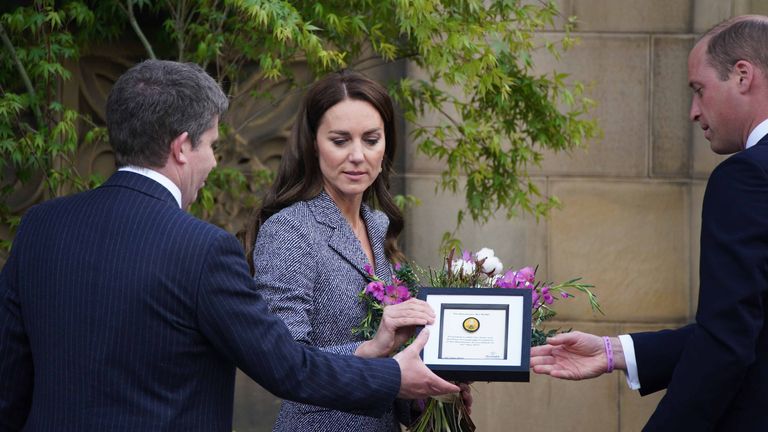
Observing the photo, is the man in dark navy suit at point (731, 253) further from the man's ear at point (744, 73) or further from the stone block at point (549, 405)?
the stone block at point (549, 405)

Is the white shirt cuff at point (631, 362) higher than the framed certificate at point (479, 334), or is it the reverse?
the framed certificate at point (479, 334)

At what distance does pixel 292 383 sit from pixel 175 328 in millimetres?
375

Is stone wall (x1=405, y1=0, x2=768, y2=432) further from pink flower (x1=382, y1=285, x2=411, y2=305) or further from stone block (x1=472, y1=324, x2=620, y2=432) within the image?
pink flower (x1=382, y1=285, x2=411, y2=305)

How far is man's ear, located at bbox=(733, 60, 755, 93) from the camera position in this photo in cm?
331

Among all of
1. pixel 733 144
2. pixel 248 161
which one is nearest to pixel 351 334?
pixel 733 144

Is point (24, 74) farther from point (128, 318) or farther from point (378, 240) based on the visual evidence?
point (128, 318)

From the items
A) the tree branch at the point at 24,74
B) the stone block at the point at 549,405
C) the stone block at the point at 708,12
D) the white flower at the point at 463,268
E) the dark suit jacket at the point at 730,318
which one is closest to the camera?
the dark suit jacket at the point at 730,318

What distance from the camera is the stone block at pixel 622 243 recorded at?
7613mm

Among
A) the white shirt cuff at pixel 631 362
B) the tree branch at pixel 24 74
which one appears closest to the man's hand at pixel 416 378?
the white shirt cuff at pixel 631 362

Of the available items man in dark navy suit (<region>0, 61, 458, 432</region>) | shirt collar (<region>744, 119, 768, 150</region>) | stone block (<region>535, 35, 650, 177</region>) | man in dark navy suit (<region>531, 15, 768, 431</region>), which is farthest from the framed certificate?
stone block (<region>535, 35, 650, 177</region>)

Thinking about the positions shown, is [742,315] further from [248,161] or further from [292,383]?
[248,161]

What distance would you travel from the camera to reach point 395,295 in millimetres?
3697

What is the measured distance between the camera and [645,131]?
7.59m

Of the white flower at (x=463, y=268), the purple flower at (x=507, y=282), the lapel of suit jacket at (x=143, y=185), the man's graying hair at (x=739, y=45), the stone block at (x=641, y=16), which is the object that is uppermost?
the stone block at (x=641, y=16)
